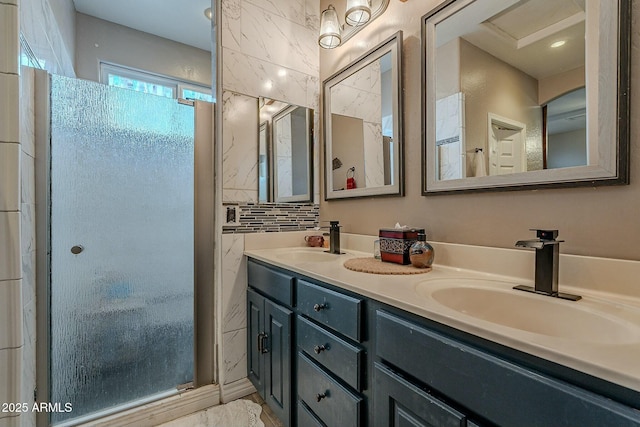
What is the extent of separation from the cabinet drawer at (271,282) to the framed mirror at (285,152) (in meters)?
0.45

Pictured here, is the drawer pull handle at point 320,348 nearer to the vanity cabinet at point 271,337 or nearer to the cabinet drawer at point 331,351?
the cabinet drawer at point 331,351

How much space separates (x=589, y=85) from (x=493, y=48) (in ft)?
1.28

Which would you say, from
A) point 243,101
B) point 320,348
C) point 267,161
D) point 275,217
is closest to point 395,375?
point 320,348

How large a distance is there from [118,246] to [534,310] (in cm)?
177

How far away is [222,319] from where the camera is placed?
1.66 m

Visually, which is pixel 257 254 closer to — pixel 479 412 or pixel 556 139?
pixel 479 412

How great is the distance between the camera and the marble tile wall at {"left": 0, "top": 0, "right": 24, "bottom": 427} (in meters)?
0.95

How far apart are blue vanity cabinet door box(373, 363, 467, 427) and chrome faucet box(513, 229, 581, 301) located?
0.46m

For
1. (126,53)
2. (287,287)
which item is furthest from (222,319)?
(126,53)

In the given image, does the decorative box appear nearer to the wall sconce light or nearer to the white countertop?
the white countertop

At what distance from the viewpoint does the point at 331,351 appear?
1008 millimetres

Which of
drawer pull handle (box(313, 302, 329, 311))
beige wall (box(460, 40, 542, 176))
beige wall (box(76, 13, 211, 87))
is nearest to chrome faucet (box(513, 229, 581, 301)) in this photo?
beige wall (box(460, 40, 542, 176))

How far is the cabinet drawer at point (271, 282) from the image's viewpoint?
50.2 inches

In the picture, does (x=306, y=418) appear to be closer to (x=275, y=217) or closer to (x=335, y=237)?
(x=335, y=237)
